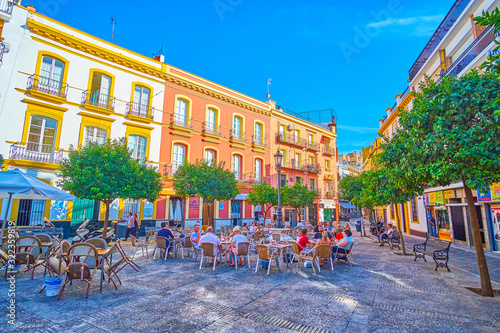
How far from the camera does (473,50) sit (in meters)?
11.8

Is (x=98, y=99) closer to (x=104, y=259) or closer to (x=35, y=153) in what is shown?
(x=35, y=153)

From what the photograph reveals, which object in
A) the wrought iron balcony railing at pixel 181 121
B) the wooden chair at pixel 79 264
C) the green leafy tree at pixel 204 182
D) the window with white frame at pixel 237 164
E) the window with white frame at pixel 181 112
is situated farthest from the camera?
the window with white frame at pixel 237 164

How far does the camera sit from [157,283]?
6168mm

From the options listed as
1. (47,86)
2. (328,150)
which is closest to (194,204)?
(47,86)

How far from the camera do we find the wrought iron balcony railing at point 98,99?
51.2 feet

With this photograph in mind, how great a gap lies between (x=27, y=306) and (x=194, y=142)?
656 inches

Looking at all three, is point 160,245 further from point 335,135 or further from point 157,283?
point 335,135

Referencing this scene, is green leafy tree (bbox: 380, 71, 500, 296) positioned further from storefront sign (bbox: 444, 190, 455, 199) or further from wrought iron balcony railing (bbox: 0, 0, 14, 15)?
wrought iron balcony railing (bbox: 0, 0, 14, 15)

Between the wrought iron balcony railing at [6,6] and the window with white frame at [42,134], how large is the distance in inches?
205

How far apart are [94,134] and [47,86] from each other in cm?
334

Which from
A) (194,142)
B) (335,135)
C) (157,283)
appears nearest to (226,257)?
(157,283)

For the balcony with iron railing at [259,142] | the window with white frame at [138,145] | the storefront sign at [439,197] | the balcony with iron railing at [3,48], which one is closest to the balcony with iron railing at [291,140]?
the balcony with iron railing at [259,142]

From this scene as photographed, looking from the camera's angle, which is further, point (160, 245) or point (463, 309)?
point (160, 245)

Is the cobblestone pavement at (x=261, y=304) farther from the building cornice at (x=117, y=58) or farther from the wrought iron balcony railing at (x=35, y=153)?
the building cornice at (x=117, y=58)
